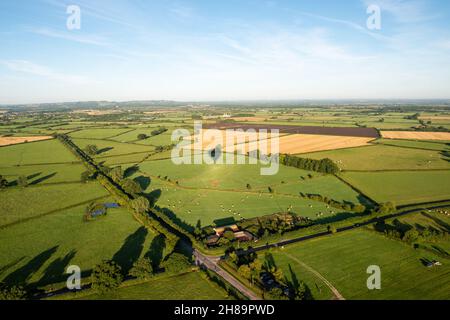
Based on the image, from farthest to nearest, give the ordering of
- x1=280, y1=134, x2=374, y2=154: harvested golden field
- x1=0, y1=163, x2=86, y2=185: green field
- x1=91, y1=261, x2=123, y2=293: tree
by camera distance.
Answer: x1=280, y1=134, x2=374, y2=154: harvested golden field < x1=0, y1=163, x2=86, y2=185: green field < x1=91, y1=261, x2=123, y2=293: tree

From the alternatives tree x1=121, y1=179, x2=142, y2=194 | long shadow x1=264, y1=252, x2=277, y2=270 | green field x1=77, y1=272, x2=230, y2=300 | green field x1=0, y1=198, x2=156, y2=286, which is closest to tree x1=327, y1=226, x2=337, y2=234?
long shadow x1=264, y1=252, x2=277, y2=270

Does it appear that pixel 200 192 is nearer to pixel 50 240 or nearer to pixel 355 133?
pixel 50 240

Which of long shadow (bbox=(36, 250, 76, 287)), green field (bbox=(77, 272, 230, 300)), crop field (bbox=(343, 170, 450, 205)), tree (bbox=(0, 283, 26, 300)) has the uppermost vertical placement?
crop field (bbox=(343, 170, 450, 205))

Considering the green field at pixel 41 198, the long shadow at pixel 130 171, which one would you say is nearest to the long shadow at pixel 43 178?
the green field at pixel 41 198

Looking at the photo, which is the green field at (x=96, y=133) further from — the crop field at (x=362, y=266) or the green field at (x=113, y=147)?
the crop field at (x=362, y=266)

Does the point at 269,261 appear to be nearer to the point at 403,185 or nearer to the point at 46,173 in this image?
the point at 403,185

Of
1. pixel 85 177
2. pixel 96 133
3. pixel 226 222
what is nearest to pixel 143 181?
pixel 85 177

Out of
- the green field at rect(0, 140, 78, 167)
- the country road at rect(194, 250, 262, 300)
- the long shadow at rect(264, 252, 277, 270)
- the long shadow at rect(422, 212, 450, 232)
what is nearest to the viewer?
the country road at rect(194, 250, 262, 300)

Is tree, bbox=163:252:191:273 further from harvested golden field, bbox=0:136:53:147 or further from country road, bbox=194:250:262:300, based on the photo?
harvested golden field, bbox=0:136:53:147
